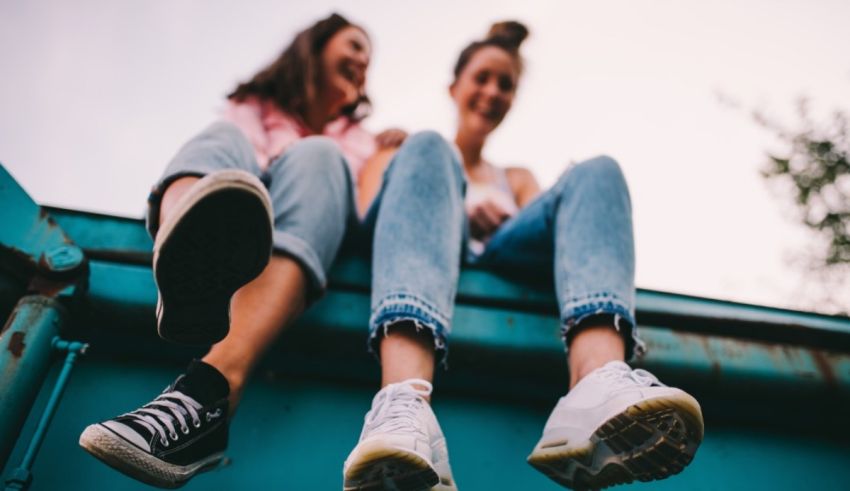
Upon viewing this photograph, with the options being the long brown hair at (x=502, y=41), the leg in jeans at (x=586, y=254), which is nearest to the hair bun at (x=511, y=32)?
the long brown hair at (x=502, y=41)

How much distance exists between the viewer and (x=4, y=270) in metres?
0.79

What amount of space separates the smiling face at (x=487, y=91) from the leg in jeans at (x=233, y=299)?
33.1 inches

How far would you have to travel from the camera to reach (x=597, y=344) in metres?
0.69

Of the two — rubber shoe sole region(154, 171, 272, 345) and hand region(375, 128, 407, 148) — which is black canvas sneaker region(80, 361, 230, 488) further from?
hand region(375, 128, 407, 148)

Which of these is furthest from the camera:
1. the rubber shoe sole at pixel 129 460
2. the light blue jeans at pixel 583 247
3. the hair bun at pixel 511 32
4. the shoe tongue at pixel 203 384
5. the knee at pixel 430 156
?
the hair bun at pixel 511 32

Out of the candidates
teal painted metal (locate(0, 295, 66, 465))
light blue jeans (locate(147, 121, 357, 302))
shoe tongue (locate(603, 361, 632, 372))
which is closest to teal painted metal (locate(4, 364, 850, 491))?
teal painted metal (locate(0, 295, 66, 465))

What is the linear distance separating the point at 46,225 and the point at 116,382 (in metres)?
0.27

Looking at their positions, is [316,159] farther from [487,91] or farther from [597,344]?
[487,91]

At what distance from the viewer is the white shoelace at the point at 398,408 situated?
559mm

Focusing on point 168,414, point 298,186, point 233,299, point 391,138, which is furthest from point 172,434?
point 391,138

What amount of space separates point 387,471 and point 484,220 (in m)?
0.91

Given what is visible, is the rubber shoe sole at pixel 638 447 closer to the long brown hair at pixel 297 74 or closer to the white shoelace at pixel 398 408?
the white shoelace at pixel 398 408

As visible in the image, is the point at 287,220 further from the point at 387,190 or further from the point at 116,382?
the point at 116,382

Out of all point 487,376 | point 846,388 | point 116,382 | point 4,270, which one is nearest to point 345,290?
point 487,376
